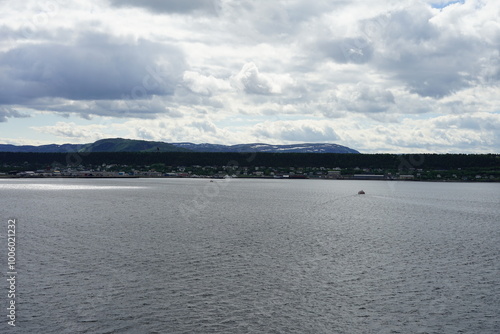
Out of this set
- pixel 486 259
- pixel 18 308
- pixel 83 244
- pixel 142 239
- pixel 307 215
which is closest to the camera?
pixel 18 308

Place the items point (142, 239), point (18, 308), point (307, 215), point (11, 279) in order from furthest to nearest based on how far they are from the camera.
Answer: point (307, 215)
point (142, 239)
point (11, 279)
point (18, 308)

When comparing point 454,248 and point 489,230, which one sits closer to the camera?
point 454,248

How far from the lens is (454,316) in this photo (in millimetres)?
41906

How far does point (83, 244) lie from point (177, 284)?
3014 centimetres

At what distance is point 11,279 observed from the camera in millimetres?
50188

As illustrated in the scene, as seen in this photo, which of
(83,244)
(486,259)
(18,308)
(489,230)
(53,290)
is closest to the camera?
(18,308)

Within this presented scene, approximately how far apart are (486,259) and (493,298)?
22.8 m

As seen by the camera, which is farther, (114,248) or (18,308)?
(114,248)

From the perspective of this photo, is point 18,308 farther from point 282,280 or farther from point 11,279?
point 282,280

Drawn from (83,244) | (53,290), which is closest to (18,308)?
(53,290)

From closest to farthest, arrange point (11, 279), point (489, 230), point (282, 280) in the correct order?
point (11, 279)
point (282, 280)
point (489, 230)

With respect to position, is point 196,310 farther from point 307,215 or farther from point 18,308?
point 307,215

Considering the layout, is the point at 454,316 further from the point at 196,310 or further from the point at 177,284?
the point at 177,284

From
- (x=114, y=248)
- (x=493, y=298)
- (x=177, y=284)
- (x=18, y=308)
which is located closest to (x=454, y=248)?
(x=493, y=298)
